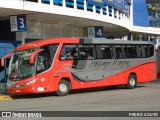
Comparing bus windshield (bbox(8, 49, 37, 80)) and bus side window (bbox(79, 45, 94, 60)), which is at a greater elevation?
bus side window (bbox(79, 45, 94, 60))

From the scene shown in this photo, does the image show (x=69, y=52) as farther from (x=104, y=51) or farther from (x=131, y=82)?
(x=131, y=82)

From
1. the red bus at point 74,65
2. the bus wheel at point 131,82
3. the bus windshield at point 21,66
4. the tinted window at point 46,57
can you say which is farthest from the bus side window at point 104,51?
the bus windshield at point 21,66

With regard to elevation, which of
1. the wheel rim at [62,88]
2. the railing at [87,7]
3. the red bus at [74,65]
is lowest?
the wheel rim at [62,88]

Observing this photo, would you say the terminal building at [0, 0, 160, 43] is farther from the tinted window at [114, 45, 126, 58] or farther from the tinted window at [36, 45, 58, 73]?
the tinted window at [114, 45, 126, 58]

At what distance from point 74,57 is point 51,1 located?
608 cm

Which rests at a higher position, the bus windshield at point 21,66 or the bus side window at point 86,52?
the bus side window at point 86,52

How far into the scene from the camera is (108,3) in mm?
31812

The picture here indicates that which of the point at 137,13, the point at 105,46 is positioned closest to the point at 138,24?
the point at 137,13

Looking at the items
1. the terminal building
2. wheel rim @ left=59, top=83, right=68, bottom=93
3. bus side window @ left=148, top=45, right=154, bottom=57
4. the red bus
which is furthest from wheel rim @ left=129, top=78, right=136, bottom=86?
the terminal building

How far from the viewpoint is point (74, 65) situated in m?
20.6

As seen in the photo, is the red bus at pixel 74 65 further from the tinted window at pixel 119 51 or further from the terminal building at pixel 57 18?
the terminal building at pixel 57 18

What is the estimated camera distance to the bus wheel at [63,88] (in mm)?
20031

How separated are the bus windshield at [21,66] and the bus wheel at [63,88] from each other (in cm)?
182

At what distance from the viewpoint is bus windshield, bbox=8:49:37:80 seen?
19.1m
